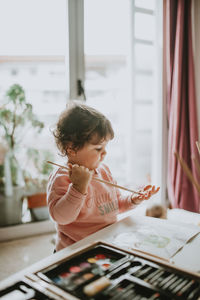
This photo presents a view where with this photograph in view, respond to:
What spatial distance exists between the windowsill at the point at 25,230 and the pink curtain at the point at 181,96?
1077 mm

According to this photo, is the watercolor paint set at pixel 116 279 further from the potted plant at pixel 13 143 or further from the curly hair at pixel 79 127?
the potted plant at pixel 13 143

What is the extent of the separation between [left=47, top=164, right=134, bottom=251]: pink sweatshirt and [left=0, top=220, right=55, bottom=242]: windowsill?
1322mm

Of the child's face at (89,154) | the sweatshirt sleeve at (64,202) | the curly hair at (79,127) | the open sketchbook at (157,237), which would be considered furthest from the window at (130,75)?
the open sketchbook at (157,237)

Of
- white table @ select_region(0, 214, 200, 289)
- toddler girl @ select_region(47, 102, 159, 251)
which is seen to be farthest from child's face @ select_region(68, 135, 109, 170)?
white table @ select_region(0, 214, 200, 289)

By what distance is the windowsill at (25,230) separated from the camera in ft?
6.92

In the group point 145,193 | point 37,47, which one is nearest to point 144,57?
point 37,47

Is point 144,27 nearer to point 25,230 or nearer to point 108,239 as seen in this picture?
point 25,230

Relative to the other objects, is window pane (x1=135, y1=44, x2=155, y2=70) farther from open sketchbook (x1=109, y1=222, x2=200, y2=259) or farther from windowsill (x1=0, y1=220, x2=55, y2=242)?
open sketchbook (x1=109, y1=222, x2=200, y2=259)

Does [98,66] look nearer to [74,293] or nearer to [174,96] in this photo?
[174,96]

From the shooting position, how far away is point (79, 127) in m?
0.98

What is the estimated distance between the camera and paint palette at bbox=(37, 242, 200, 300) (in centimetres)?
49

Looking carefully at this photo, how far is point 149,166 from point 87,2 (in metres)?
1.84

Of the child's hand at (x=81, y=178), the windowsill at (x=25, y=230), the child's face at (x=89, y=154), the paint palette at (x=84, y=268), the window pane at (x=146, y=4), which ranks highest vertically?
the window pane at (x=146, y=4)

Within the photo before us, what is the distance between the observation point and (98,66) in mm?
3443
